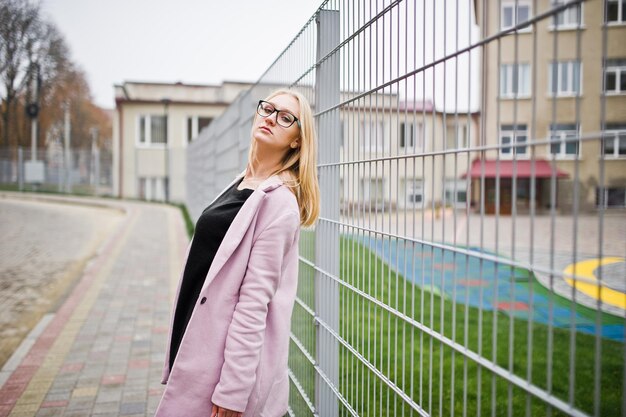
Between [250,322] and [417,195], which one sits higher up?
[417,195]

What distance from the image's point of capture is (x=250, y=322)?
1.97m

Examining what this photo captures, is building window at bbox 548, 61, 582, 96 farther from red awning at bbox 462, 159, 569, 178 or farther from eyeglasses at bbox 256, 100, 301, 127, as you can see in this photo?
eyeglasses at bbox 256, 100, 301, 127

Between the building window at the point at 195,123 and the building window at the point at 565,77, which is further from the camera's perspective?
the building window at the point at 195,123

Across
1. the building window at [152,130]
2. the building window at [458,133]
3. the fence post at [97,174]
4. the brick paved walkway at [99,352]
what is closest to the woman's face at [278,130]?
the building window at [458,133]

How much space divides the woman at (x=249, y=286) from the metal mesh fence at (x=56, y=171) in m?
34.2

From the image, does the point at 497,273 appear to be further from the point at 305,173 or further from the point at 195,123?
the point at 195,123

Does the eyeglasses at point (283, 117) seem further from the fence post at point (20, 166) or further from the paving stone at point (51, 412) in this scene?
the fence post at point (20, 166)

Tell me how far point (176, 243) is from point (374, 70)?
11384mm

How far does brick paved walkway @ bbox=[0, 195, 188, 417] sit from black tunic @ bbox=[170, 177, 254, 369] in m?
1.94

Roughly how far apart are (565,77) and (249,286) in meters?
1.19

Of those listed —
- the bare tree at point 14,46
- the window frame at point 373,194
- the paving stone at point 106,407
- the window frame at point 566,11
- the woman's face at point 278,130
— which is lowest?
the paving stone at point 106,407

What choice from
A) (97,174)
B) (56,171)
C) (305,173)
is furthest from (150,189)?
(305,173)

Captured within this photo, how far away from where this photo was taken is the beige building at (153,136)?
33562 millimetres

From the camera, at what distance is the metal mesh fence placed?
34.5 meters
